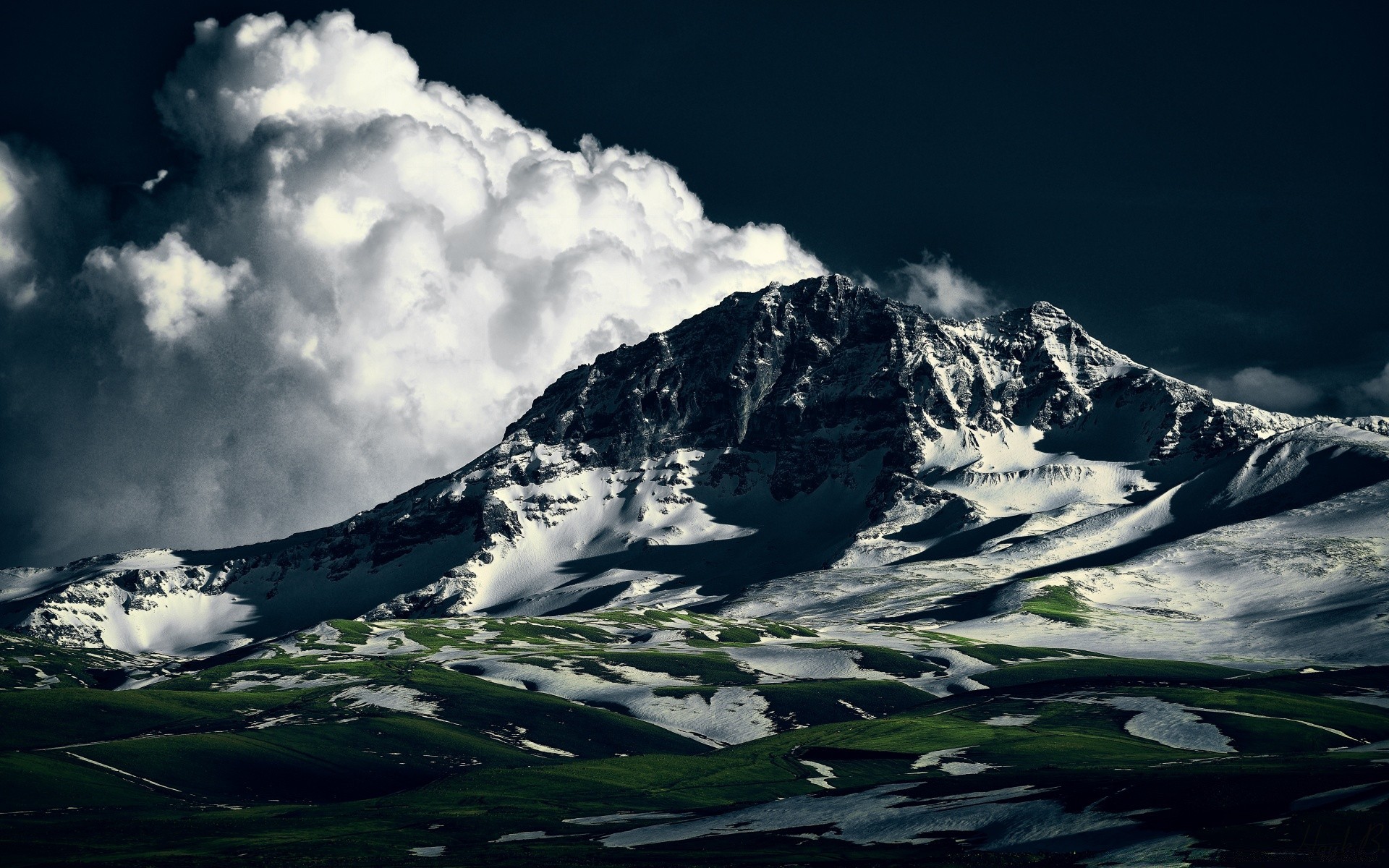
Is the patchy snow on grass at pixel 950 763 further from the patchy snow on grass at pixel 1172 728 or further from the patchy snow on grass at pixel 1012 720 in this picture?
the patchy snow on grass at pixel 1172 728

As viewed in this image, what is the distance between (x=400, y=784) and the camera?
557 feet

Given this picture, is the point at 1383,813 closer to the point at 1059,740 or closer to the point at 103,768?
the point at 1059,740

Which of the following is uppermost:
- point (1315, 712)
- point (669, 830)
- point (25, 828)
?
point (25, 828)

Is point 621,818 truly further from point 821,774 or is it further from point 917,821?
point 917,821

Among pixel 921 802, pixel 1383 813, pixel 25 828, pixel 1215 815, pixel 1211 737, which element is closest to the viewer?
pixel 1383 813

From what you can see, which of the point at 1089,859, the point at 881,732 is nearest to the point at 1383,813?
the point at 1089,859

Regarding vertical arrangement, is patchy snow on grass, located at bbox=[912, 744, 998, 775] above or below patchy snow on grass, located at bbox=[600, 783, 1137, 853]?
below

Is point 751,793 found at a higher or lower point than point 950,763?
higher

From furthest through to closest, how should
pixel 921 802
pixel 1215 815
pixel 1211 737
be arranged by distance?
1. pixel 1211 737
2. pixel 921 802
3. pixel 1215 815

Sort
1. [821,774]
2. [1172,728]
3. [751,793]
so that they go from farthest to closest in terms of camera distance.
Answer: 1. [1172,728]
2. [821,774]
3. [751,793]

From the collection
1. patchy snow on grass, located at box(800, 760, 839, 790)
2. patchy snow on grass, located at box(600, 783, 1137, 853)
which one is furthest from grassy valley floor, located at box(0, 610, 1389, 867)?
patchy snow on grass, located at box(800, 760, 839, 790)

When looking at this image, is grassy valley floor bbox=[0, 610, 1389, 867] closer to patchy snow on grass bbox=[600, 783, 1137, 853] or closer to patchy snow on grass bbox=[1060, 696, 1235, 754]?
patchy snow on grass bbox=[600, 783, 1137, 853]

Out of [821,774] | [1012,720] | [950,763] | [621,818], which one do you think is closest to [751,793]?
[821,774]

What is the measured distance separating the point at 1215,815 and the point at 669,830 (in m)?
49.2
